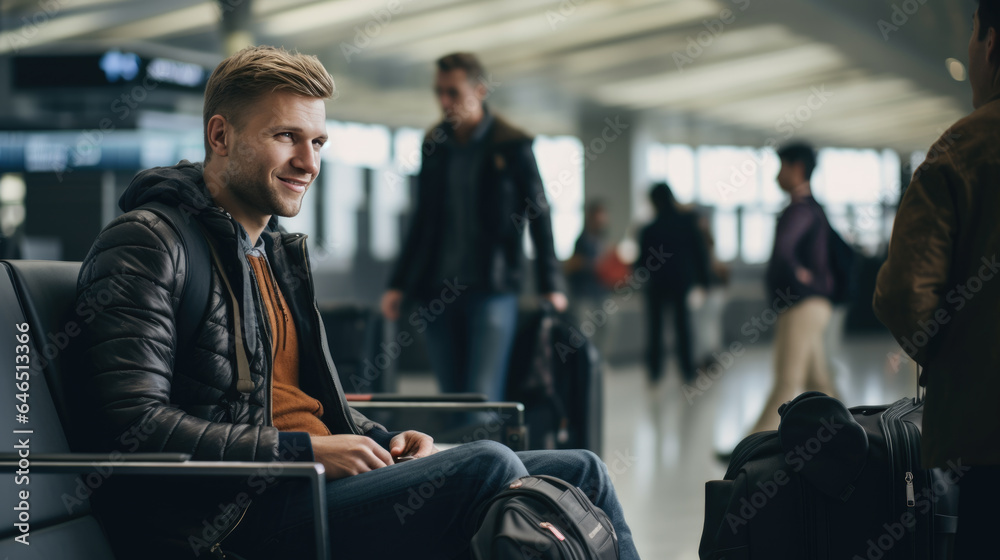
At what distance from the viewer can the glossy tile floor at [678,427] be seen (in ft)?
10.4

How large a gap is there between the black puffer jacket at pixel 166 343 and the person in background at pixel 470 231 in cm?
155

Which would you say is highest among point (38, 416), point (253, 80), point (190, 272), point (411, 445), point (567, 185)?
point (567, 185)

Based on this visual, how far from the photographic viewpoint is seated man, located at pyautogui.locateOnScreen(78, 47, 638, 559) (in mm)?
1303

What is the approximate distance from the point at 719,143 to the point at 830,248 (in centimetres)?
1356

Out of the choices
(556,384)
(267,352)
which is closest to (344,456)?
(267,352)

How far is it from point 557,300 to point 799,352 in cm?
142

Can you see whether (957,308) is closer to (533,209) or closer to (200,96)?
(533,209)

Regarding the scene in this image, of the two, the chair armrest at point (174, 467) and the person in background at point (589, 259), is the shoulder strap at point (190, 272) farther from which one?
the person in background at point (589, 259)

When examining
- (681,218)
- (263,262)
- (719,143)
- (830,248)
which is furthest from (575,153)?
(263,262)

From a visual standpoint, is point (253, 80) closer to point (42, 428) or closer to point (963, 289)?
point (42, 428)

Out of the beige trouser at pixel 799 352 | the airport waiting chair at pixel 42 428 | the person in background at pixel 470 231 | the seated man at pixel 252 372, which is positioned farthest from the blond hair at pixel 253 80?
the beige trouser at pixel 799 352

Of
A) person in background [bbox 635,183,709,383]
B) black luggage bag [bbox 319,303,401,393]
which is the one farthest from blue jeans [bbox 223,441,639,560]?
person in background [bbox 635,183,709,383]

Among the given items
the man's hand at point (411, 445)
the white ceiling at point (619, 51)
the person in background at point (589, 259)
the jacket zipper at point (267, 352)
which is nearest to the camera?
the jacket zipper at point (267, 352)

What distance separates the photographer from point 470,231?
310 cm
